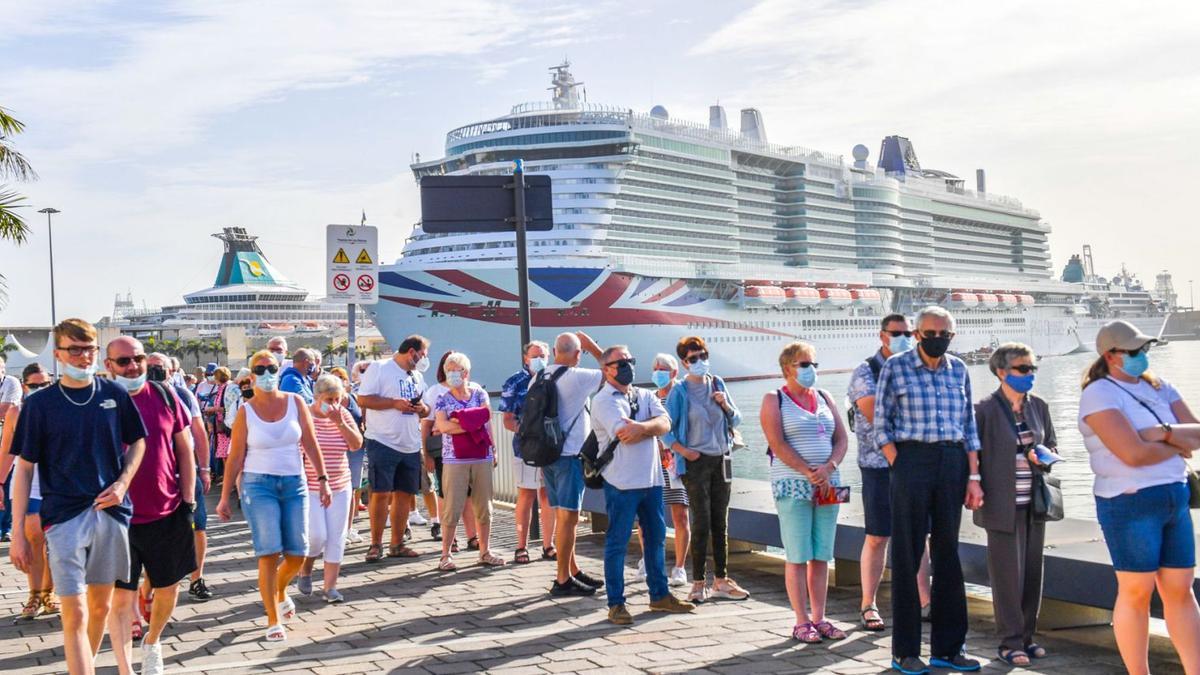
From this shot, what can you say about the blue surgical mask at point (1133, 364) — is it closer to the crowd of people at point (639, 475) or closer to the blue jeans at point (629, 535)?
the crowd of people at point (639, 475)

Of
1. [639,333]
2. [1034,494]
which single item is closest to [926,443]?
[1034,494]

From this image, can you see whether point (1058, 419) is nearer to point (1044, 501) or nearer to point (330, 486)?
point (330, 486)

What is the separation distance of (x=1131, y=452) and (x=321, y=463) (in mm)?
4315

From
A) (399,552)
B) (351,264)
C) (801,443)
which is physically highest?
(351,264)

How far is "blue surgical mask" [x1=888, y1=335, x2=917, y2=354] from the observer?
6.54 m

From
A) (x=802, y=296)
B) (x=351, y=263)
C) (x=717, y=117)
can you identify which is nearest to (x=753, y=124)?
(x=717, y=117)

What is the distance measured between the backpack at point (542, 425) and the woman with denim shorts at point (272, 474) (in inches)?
60.2

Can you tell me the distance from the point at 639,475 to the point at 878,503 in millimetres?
1351

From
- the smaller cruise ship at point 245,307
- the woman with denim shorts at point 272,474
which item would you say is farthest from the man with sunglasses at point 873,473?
the smaller cruise ship at point 245,307

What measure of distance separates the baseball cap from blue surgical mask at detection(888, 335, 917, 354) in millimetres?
1494

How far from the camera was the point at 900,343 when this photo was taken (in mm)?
6547

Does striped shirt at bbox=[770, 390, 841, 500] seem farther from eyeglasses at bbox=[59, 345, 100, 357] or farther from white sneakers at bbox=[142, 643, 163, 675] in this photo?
eyeglasses at bbox=[59, 345, 100, 357]

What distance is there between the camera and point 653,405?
706 centimetres

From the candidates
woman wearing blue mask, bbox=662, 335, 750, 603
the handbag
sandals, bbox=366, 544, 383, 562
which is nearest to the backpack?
woman wearing blue mask, bbox=662, 335, 750, 603
